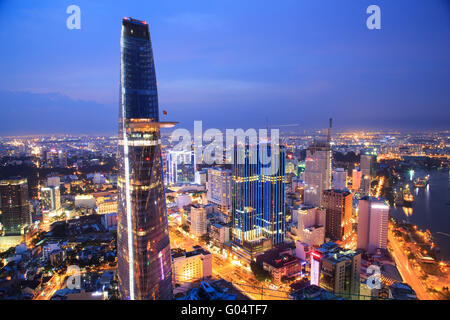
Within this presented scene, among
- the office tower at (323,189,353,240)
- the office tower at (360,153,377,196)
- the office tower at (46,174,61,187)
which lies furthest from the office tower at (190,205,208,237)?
the office tower at (360,153,377,196)

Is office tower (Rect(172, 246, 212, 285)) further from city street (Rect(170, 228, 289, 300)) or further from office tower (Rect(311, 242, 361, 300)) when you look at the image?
office tower (Rect(311, 242, 361, 300))

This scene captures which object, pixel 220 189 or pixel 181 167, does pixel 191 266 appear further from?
pixel 181 167

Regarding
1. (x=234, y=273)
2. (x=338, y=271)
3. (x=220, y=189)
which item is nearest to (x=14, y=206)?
(x=234, y=273)

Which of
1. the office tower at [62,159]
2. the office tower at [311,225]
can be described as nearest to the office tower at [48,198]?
the office tower at [62,159]

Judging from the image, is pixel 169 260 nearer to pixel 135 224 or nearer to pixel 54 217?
pixel 135 224
